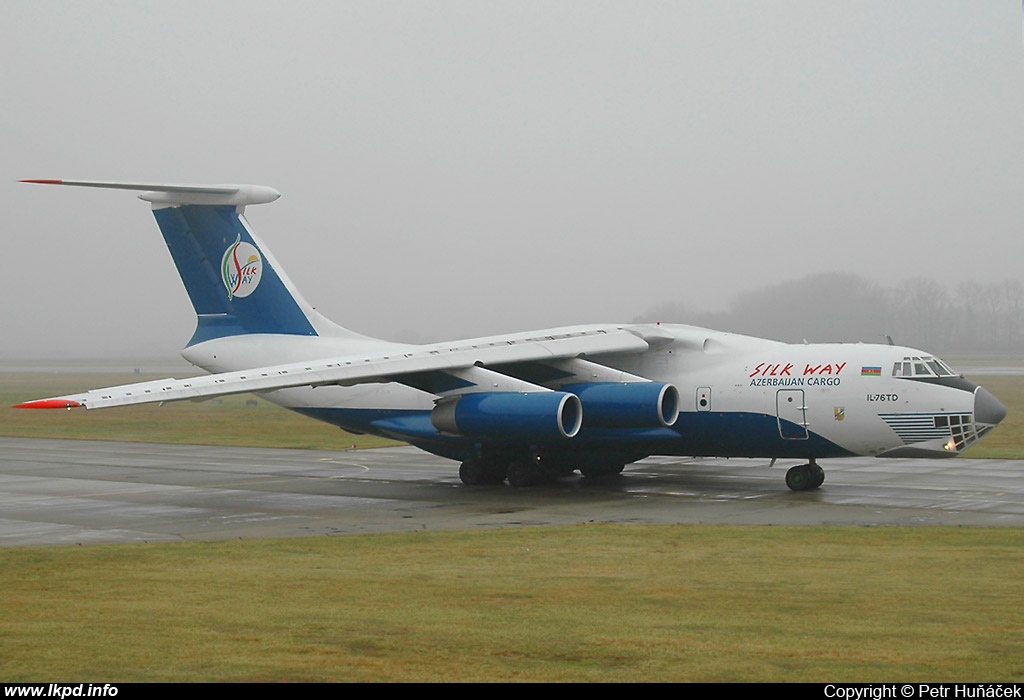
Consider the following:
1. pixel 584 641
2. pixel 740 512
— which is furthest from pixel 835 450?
pixel 584 641

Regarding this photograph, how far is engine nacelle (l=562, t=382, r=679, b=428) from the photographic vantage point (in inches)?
709

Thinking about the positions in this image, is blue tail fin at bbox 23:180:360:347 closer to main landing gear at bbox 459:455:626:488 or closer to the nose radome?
main landing gear at bbox 459:455:626:488

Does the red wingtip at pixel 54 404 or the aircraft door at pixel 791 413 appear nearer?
the red wingtip at pixel 54 404

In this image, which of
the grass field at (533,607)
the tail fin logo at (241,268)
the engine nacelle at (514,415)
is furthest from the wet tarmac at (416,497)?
the tail fin logo at (241,268)

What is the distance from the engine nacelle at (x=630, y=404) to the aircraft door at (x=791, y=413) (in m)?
1.63

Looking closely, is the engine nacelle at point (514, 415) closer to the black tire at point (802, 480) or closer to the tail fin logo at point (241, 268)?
the black tire at point (802, 480)

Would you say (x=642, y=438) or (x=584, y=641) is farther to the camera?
(x=642, y=438)

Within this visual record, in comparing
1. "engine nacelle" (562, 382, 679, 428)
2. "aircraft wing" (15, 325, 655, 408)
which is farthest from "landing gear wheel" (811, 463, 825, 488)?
"aircraft wing" (15, 325, 655, 408)

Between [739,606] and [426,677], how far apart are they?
3205 millimetres

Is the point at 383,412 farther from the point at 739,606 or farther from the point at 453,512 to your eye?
the point at 739,606

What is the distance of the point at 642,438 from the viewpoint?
1848 cm

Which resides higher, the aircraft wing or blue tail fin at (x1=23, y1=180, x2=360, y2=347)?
blue tail fin at (x1=23, y1=180, x2=360, y2=347)

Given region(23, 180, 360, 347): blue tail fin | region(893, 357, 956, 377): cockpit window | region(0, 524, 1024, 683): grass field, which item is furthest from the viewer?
region(23, 180, 360, 347): blue tail fin

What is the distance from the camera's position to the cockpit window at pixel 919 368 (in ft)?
59.0
